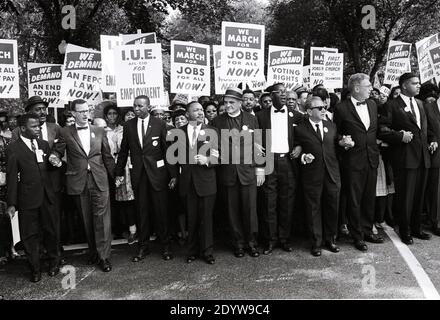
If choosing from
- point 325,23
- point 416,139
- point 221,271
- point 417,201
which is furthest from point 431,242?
point 325,23

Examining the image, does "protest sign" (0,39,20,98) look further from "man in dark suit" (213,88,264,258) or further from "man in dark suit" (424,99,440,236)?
"man in dark suit" (424,99,440,236)

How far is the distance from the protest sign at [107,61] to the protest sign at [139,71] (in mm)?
1063

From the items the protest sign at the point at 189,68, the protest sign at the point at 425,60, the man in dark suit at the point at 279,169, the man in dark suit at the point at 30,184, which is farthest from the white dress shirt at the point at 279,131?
the protest sign at the point at 425,60

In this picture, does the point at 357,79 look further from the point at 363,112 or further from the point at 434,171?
the point at 434,171

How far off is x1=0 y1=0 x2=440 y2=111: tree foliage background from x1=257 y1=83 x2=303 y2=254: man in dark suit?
12.6 m

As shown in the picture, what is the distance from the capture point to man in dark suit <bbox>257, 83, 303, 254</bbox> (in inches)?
241

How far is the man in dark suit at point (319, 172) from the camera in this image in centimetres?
603

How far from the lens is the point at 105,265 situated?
5672mm

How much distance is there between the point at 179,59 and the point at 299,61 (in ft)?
8.65

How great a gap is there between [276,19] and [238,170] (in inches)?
783

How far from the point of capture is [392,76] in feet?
33.7

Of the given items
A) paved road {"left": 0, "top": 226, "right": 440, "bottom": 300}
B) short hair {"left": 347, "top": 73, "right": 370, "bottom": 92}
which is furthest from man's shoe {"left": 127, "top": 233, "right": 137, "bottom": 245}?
short hair {"left": 347, "top": 73, "right": 370, "bottom": 92}

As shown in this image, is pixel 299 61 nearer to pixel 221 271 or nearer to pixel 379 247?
pixel 379 247

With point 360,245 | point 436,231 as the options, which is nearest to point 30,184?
point 360,245
